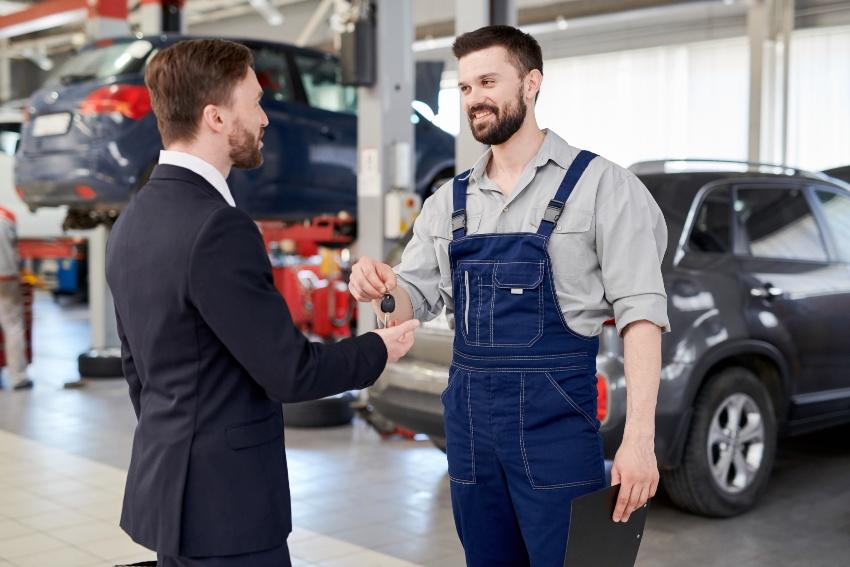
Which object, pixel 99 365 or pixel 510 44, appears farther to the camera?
pixel 99 365

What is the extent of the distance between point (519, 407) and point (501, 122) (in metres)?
0.63

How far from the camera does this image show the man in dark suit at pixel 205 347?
5.99 ft

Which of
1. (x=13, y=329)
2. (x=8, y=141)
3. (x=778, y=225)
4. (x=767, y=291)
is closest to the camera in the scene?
(x=767, y=291)

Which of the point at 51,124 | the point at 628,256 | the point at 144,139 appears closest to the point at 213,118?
the point at 628,256

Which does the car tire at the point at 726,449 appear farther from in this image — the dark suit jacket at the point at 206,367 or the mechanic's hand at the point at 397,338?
the dark suit jacket at the point at 206,367

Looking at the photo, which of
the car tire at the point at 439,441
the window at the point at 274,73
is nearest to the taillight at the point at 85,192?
the window at the point at 274,73

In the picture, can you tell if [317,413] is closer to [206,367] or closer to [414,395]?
[414,395]

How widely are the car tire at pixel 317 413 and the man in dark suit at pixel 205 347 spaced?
4.56 metres

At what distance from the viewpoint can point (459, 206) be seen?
7.80 ft

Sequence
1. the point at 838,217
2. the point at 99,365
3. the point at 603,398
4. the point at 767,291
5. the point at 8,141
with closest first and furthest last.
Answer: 1. the point at 603,398
2. the point at 767,291
3. the point at 838,217
4. the point at 99,365
5. the point at 8,141

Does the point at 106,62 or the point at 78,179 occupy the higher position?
the point at 106,62

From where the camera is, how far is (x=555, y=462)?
2.16 meters

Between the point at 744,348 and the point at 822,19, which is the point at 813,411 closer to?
the point at 744,348

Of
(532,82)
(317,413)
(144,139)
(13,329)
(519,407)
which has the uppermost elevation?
(144,139)
